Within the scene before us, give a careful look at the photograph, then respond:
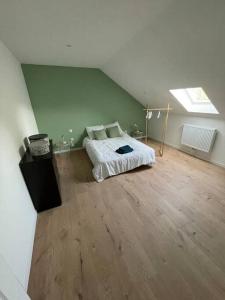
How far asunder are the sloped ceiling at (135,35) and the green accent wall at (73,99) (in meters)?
0.56

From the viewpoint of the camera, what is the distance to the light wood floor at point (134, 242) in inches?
46.6

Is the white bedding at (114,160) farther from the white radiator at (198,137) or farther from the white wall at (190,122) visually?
the white wall at (190,122)

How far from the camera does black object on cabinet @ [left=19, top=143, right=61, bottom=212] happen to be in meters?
1.83

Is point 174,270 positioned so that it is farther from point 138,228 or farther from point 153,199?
point 153,199

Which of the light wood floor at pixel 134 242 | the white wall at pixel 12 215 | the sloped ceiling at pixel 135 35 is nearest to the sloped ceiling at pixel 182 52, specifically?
the sloped ceiling at pixel 135 35

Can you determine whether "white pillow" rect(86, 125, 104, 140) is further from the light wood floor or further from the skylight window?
the skylight window

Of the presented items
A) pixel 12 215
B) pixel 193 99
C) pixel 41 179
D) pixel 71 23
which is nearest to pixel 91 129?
pixel 41 179

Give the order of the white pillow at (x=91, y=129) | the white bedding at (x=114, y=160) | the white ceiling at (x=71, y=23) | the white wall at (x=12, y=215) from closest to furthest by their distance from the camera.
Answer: the white wall at (x=12, y=215) < the white ceiling at (x=71, y=23) < the white bedding at (x=114, y=160) < the white pillow at (x=91, y=129)

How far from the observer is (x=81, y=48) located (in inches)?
98.0

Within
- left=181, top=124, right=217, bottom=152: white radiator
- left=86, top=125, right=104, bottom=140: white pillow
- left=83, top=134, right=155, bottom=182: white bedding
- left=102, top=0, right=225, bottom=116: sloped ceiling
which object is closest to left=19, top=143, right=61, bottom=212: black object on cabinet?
left=83, top=134, right=155, bottom=182: white bedding

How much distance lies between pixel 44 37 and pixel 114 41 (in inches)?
41.5

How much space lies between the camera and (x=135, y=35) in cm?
208

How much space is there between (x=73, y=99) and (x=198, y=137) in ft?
11.0

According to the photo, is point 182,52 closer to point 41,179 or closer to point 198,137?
point 198,137
